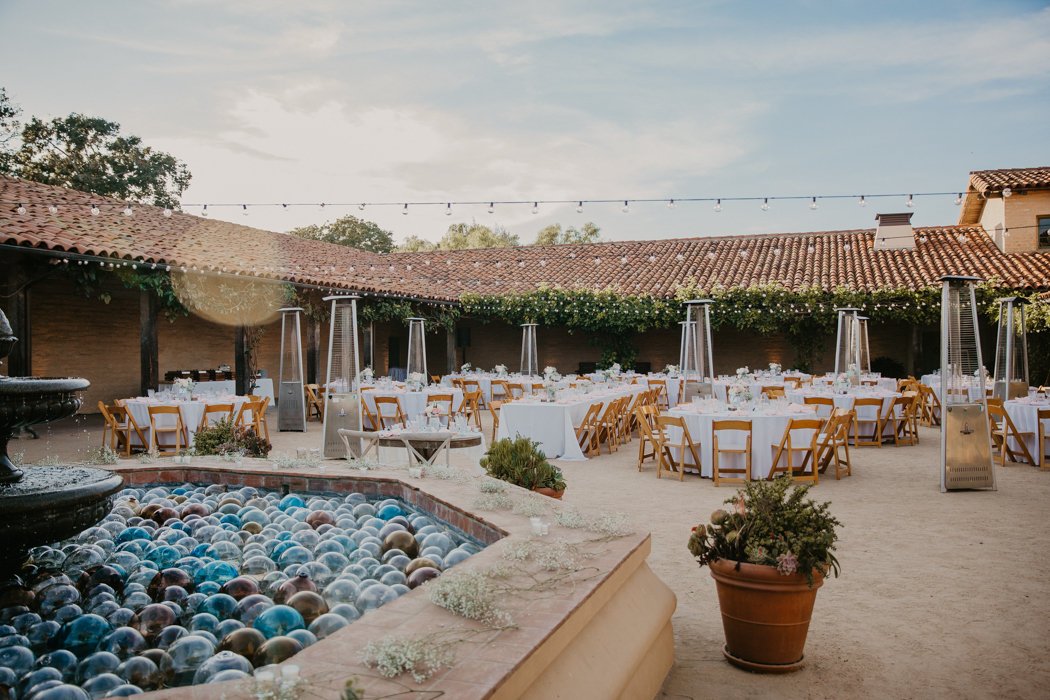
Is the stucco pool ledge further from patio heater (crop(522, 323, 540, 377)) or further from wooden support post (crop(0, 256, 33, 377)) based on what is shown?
patio heater (crop(522, 323, 540, 377))

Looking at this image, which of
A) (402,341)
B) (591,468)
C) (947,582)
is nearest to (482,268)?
(402,341)

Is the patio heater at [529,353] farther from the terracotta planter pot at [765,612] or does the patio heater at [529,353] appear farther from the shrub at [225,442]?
the terracotta planter pot at [765,612]

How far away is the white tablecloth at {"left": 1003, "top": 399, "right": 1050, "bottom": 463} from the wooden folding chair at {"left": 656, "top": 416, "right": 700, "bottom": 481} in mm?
4279

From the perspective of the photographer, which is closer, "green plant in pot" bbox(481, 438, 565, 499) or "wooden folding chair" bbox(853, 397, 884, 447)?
"green plant in pot" bbox(481, 438, 565, 499)

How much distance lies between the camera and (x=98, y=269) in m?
12.2

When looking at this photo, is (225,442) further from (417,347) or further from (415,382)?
(417,347)

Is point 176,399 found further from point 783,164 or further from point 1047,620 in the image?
point 783,164

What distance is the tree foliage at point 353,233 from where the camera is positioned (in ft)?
133

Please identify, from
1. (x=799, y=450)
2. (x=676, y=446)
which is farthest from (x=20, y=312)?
(x=799, y=450)

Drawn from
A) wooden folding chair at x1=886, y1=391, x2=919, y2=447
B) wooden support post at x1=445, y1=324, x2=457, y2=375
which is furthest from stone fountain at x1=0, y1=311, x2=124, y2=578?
wooden support post at x1=445, y1=324, x2=457, y2=375

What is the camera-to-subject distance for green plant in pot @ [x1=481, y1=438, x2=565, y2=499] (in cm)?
534

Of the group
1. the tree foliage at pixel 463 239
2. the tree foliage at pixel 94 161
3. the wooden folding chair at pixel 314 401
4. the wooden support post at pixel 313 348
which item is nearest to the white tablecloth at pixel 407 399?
the wooden folding chair at pixel 314 401

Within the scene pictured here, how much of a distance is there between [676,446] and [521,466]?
151 inches

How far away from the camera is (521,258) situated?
27047 mm
